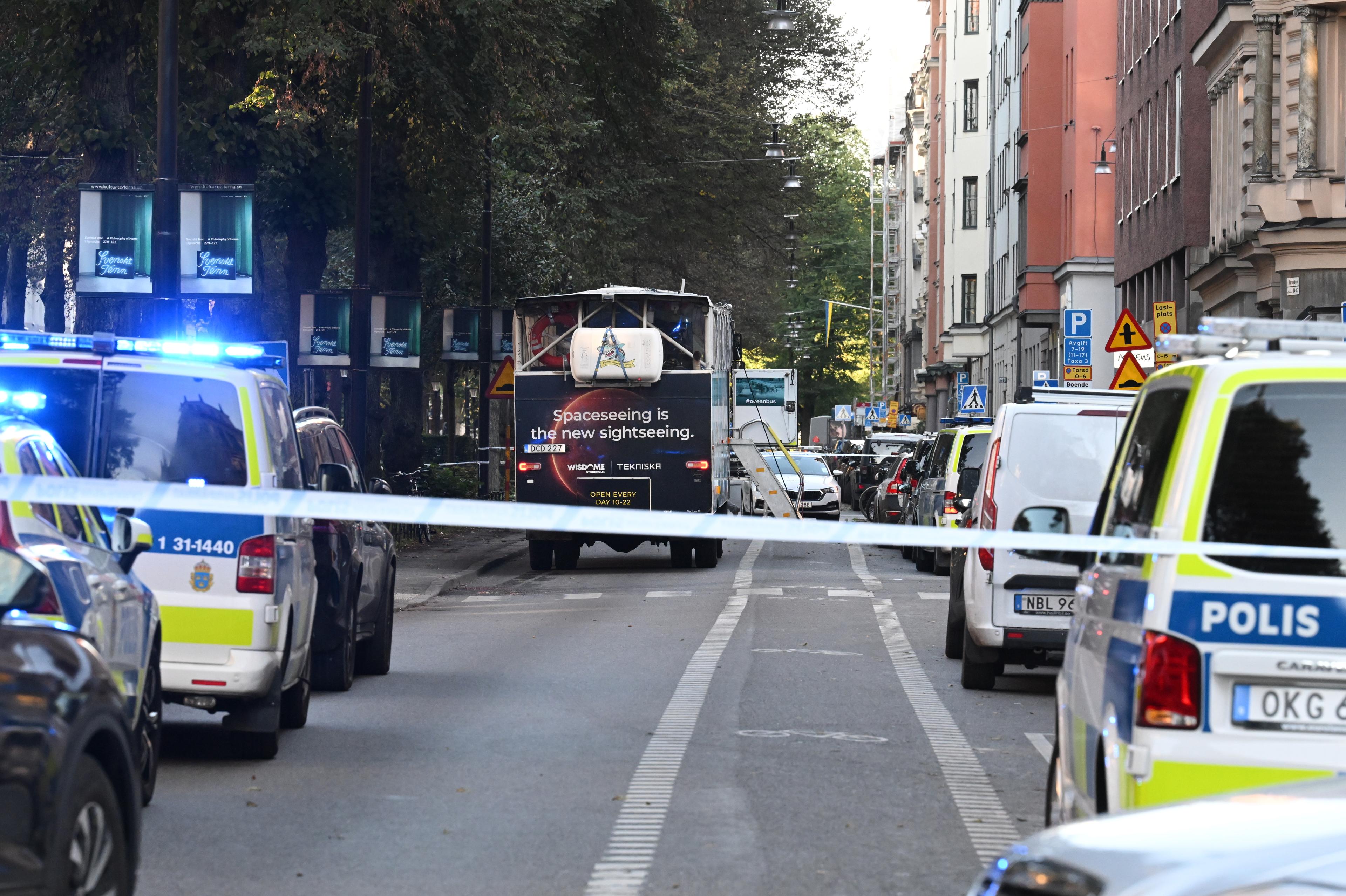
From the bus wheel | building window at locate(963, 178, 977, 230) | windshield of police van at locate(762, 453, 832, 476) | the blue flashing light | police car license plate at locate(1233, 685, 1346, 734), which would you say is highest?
building window at locate(963, 178, 977, 230)

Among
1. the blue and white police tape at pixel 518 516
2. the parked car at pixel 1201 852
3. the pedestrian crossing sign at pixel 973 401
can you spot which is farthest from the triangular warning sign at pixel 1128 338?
the pedestrian crossing sign at pixel 973 401

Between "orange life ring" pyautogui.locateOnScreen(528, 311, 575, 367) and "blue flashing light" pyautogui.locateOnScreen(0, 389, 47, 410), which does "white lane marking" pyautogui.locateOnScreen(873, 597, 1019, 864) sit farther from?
"orange life ring" pyautogui.locateOnScreen(528, 311, 575, 367)

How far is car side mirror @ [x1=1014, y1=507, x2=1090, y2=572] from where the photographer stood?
6.88m

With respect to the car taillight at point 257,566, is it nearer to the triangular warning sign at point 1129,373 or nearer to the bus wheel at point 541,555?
the bus wheel at point 541,555

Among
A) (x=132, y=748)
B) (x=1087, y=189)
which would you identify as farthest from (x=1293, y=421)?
(x=1087, y=189)

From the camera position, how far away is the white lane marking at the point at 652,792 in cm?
727

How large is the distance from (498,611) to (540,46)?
9.62m

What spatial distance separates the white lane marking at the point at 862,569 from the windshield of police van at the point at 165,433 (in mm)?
14736

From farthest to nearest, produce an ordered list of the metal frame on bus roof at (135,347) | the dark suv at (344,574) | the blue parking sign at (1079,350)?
the blue parking sign at (1079,350) < the dark suv at (344,574) < the metal frame on bus roof at (135,347)

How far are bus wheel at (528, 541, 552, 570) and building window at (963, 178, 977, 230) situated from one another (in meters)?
64.0

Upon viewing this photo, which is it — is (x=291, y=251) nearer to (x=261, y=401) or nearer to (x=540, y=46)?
(x=540, y=46)

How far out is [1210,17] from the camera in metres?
36.5

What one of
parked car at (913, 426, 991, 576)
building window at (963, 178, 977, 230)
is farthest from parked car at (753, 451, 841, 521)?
building window at (963, 178, 977, 230)

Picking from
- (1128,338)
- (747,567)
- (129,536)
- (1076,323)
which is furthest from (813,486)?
(129,536)
